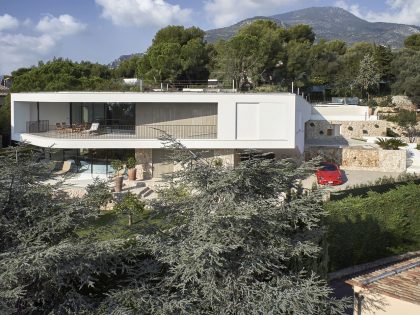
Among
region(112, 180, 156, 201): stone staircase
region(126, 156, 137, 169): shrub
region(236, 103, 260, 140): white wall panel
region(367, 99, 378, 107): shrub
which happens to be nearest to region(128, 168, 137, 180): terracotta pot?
region(126, 156, 137, 169): shrub

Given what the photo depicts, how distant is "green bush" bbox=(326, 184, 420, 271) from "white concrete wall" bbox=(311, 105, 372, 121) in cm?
2674

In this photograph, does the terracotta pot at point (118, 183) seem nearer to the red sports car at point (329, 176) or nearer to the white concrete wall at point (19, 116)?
the white concrete wall at point (19, 116)

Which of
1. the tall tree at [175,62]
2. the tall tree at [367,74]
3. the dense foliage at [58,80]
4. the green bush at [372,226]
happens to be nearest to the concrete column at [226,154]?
the green bush at [372,226]

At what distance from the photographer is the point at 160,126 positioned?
28594 millimetres

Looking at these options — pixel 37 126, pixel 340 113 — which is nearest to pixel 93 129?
pixel 37 126

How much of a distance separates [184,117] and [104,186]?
57.5ft

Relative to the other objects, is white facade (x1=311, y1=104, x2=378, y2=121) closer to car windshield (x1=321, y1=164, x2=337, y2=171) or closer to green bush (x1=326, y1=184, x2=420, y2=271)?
car windshield (x1=321, y1=164, x2=337, y2=171)

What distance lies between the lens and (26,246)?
9.64 meters

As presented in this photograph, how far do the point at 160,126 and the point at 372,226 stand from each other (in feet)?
46.0

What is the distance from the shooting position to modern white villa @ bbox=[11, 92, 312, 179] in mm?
27219

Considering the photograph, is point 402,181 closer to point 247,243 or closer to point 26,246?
point 247,243

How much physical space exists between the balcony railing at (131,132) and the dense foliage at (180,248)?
54.5 ft

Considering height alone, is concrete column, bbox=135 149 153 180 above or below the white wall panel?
below

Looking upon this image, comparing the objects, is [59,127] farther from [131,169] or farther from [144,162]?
[144,162]
